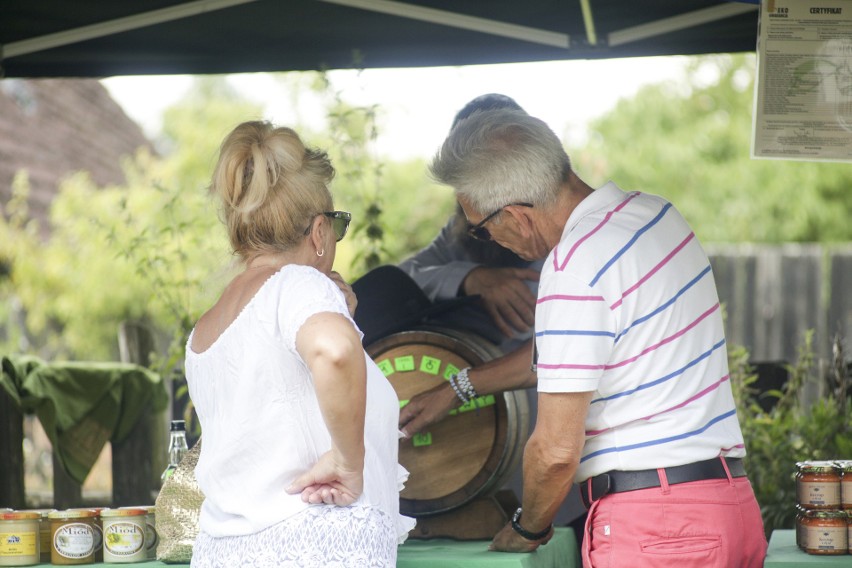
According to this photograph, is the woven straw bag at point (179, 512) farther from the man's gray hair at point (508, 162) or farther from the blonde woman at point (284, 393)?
the man's gray hair at point (508, 162)

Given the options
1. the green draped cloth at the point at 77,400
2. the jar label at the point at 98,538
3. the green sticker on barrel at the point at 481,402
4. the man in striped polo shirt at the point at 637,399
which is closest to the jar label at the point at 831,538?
the man in striped polo shirt at the point at 637,399

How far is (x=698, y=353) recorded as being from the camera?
236cm

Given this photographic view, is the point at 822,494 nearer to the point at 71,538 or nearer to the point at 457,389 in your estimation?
the point at 457,389

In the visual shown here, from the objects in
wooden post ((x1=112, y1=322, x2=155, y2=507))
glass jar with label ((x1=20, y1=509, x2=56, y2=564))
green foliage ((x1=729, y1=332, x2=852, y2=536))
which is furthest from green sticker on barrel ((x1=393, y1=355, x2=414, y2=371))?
green foliage ((x1=729, y1=332, x2=852, y2=536))

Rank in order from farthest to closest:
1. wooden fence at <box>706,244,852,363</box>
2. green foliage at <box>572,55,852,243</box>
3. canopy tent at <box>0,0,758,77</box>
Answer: green foliage at <box>572,55,852,243</box> < wooden fence at <box>706,244,852,363</box> < canopy tent at <box>0,0,758,77</box>

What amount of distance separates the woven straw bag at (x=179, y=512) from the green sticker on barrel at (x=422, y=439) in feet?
1.87

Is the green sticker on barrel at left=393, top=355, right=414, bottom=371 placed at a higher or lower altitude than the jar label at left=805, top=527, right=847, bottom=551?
higher

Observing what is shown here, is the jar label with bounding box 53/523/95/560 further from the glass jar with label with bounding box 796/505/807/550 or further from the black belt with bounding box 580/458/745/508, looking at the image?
the glass jar with label with bounding box 796/505/807/550

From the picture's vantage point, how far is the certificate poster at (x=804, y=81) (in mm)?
2939

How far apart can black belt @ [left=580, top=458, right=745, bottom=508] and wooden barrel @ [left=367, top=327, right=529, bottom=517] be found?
56 cm

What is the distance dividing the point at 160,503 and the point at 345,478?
925 millimetres

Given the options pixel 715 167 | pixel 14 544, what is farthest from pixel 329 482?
pixel 715 167

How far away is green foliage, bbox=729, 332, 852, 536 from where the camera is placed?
178 inches

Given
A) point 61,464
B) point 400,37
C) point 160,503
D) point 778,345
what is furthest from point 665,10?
point 778,345
